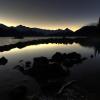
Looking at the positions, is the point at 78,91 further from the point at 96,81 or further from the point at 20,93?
the point at 20,93

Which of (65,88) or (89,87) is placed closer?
(65,88)

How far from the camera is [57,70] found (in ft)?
96.1


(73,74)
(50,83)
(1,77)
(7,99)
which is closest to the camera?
(7,99)

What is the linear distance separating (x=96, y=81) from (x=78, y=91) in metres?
5.64

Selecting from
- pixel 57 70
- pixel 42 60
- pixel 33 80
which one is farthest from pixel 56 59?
pixel 33 80

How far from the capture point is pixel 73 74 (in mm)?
29391

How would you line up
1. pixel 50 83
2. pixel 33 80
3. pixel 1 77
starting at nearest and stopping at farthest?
1. pixel 50 83
2. pixel 33 80
3. pixel 1 77

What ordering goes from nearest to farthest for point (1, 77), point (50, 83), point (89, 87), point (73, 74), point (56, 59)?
point (89, 87)
point (50, 83)
point (1, 77)
point (73, 74)
point (56, 59)

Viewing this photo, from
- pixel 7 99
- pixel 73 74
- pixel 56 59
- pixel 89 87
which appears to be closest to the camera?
pixel 7 99

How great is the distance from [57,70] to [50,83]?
215 inches

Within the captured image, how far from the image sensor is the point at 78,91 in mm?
20766

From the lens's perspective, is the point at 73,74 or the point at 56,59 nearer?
the point at 73,74

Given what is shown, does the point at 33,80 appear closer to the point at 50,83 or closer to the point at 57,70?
the point at 50,83

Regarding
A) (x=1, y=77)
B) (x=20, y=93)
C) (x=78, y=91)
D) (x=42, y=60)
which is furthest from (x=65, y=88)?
(x=42, y=60)
